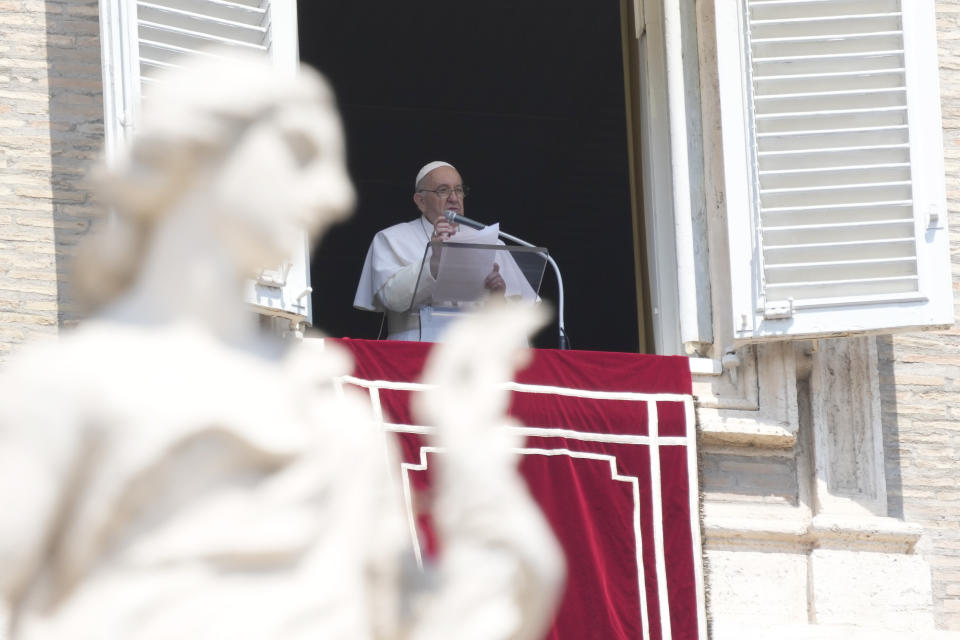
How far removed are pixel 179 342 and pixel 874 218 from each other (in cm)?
536

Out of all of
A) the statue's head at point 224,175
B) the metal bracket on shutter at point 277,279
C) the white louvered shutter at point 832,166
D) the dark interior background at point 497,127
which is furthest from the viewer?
the dark interior background at point 497,127

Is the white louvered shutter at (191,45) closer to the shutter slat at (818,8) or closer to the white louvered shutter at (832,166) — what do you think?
the white louvered shutter at (832,166)

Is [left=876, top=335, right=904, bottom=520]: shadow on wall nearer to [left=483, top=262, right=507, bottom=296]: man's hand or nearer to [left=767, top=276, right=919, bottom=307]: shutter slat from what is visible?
[left=767, top=276, right=919, bottom=307]: shutter slat

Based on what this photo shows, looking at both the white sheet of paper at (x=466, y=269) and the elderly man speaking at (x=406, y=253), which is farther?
the elderly man speaking at (x=406, y=253)

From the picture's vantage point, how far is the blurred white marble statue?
283 centimetres

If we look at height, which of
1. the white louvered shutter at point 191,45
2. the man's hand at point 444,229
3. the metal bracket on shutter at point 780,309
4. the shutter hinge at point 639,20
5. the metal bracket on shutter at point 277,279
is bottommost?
the metal bracket on shutter at point 780,309

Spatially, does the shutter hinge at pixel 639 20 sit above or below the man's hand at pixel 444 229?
above

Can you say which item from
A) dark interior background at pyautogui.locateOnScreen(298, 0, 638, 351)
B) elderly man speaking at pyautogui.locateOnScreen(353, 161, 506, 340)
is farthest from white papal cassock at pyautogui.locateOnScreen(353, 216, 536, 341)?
dark interior background at pyautogui.locateOnScreen(298, 0, 638, 351)

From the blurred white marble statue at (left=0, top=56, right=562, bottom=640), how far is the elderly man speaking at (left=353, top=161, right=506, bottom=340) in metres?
5.08

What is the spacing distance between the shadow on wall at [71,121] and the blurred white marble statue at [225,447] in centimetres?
467

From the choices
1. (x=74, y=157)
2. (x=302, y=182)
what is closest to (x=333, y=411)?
(x=302, y=182)

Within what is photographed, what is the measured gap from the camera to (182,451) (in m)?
2.88

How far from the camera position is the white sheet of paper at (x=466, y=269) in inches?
308

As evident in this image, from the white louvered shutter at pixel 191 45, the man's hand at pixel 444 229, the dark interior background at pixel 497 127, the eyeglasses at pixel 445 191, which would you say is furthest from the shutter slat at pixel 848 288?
the dark interior background at pixel 497 127
